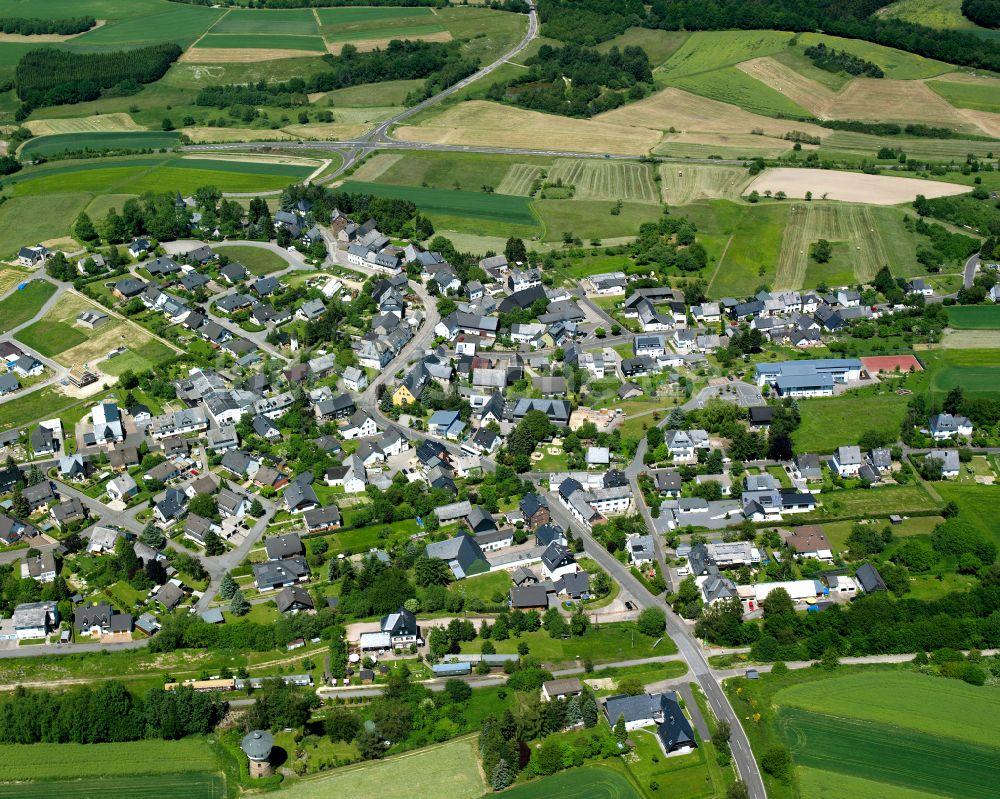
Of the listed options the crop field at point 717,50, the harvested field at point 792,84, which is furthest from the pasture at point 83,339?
the harvested field at point 792,84

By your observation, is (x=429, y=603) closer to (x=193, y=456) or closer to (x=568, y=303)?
(x=193, y=456)

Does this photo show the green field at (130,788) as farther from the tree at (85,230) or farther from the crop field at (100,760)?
the tree at (85,230)

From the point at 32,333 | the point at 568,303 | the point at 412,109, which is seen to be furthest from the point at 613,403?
the point at 412,109

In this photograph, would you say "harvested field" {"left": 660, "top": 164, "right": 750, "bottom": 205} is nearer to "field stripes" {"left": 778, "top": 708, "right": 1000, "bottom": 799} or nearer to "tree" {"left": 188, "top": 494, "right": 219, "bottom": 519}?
"tree" {"left": 188, "top": 494, "right": 219, "bottom": 519}

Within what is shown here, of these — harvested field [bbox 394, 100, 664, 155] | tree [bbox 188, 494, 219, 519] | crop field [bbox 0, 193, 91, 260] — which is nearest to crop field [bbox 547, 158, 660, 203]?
harvested field [bbox 394, 100, 664, 155]

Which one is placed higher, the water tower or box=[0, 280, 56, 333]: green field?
box=[0, 280, 56, 333]: green field
